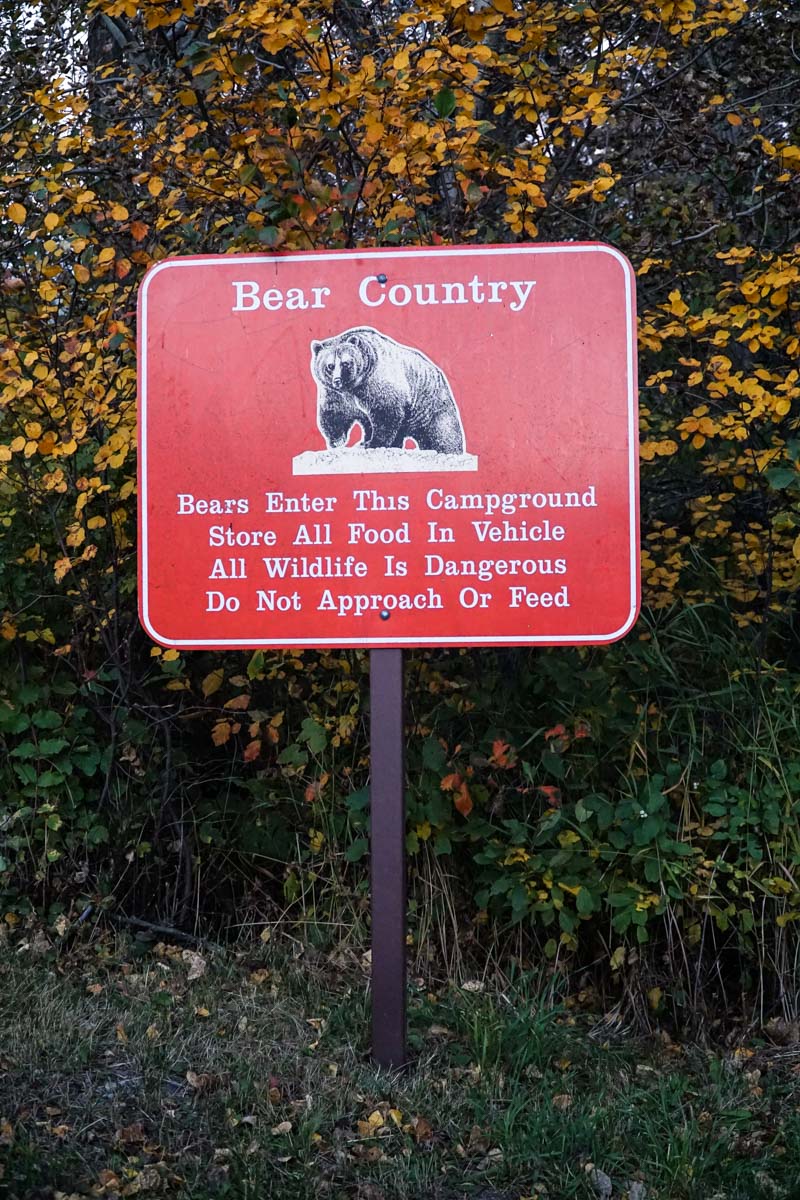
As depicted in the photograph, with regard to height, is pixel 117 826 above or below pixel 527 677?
below

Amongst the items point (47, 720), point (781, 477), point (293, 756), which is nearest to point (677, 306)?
point (781, 477)

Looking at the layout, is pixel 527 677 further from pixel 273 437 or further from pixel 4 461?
pixel 4 461

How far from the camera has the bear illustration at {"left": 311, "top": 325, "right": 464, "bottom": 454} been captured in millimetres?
3197

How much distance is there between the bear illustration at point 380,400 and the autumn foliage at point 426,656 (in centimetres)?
44

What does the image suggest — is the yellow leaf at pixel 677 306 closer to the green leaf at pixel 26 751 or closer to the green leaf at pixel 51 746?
the green leaf at pixel 51 746

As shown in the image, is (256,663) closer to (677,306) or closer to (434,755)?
(434,755)

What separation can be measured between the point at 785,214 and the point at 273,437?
2483 millimetres

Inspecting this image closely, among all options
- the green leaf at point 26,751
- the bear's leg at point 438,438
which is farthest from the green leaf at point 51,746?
the bear's leg at point 438,438

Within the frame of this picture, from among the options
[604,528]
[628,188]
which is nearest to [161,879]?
[604,528]

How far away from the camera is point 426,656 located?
171 inches

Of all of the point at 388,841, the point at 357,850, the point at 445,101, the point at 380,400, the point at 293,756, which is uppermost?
the point at 445,101

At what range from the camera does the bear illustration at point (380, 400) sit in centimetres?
320

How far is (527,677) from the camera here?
428 cm

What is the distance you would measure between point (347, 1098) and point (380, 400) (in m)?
1.97
